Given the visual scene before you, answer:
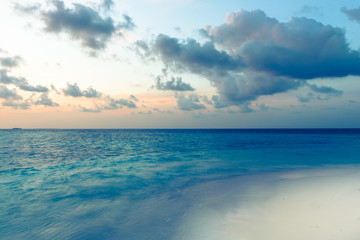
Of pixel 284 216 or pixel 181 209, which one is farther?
pixel 181 209

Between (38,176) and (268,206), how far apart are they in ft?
54.9

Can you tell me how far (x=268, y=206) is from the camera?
826 centimetres

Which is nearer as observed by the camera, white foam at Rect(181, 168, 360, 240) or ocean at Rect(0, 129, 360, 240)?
white foam at Rect(181, 168, 360, 240)

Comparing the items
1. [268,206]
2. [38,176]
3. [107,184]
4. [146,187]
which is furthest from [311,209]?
[38,176]

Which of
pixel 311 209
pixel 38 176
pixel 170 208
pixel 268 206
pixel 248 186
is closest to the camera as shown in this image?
pixel 311 209

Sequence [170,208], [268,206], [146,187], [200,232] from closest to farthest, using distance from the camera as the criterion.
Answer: [200,232], [268,206], [170,208], [146,187]

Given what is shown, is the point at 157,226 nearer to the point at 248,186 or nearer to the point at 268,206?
the point at 268,206

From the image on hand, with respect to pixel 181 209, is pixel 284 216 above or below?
above

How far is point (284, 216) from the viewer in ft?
23.5

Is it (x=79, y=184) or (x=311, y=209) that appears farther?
(x=79, y=184)

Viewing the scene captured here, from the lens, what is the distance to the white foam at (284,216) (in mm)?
5984

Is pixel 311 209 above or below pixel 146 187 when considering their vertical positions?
above

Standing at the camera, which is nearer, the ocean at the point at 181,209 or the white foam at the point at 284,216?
the white foam at the point at 284,216

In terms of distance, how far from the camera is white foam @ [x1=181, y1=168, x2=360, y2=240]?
5984 mm
